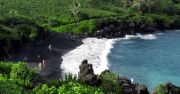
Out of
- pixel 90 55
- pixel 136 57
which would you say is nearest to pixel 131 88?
pixel 90 55

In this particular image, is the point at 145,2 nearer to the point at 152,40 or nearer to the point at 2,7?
the point at 152,40

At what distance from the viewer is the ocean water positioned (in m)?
91.6

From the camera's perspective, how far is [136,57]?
4414 inches

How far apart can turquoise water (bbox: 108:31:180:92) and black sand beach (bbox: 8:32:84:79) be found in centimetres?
1570

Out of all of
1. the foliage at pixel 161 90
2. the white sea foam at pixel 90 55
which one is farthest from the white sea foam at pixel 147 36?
the foliage at pixel 161 90

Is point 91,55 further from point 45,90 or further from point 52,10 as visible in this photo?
point 45,90

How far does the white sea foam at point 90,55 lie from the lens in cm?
9511

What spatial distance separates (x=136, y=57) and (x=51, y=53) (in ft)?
91.8

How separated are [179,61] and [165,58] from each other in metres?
4.88

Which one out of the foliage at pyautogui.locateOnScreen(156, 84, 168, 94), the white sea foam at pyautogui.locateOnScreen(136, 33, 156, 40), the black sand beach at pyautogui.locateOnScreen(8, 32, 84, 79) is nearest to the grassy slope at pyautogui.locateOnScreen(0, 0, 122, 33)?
the black sand beach at pyautogui.locateOnScreen(8, 32, 84, 79)

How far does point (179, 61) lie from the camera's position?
108 m

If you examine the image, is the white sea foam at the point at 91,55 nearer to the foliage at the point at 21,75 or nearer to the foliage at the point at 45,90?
the foliage at the point at 21,75

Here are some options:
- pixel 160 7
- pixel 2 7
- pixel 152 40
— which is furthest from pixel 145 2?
pixel 2 7

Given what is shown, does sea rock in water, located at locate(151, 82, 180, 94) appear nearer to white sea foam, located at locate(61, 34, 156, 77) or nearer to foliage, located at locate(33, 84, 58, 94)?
foliage, located at locate(33, 84, 58, 94)
